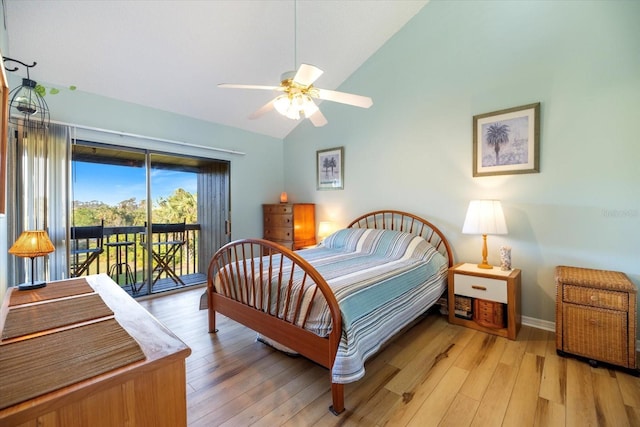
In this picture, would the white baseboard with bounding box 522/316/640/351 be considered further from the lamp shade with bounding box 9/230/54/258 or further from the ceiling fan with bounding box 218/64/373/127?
the lamp shade with bounding box 9/230/54/258

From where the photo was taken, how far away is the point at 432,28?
318cm

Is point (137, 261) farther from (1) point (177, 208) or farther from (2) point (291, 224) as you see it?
(2) point (291, 224)

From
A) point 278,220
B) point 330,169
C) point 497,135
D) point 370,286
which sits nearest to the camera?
point 370,286

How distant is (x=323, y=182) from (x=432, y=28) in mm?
2419

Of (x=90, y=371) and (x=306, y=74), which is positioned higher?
(x=306, y=74)

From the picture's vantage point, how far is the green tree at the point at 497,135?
2.73 metres

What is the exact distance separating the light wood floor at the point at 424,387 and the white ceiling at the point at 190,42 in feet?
9.32

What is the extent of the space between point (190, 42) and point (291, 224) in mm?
2578

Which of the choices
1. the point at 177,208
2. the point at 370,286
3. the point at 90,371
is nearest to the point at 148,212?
the point at 177,208

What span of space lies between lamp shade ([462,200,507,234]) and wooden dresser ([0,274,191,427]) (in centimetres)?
256

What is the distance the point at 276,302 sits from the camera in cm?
199

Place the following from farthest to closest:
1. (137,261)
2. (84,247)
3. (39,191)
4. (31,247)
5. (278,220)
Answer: (278,220)
(137,261)
(84,247)
(39,191)
(31,247)

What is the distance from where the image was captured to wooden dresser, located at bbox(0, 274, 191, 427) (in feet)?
2.31

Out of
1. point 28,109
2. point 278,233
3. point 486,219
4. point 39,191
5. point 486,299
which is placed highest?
point 28,109
